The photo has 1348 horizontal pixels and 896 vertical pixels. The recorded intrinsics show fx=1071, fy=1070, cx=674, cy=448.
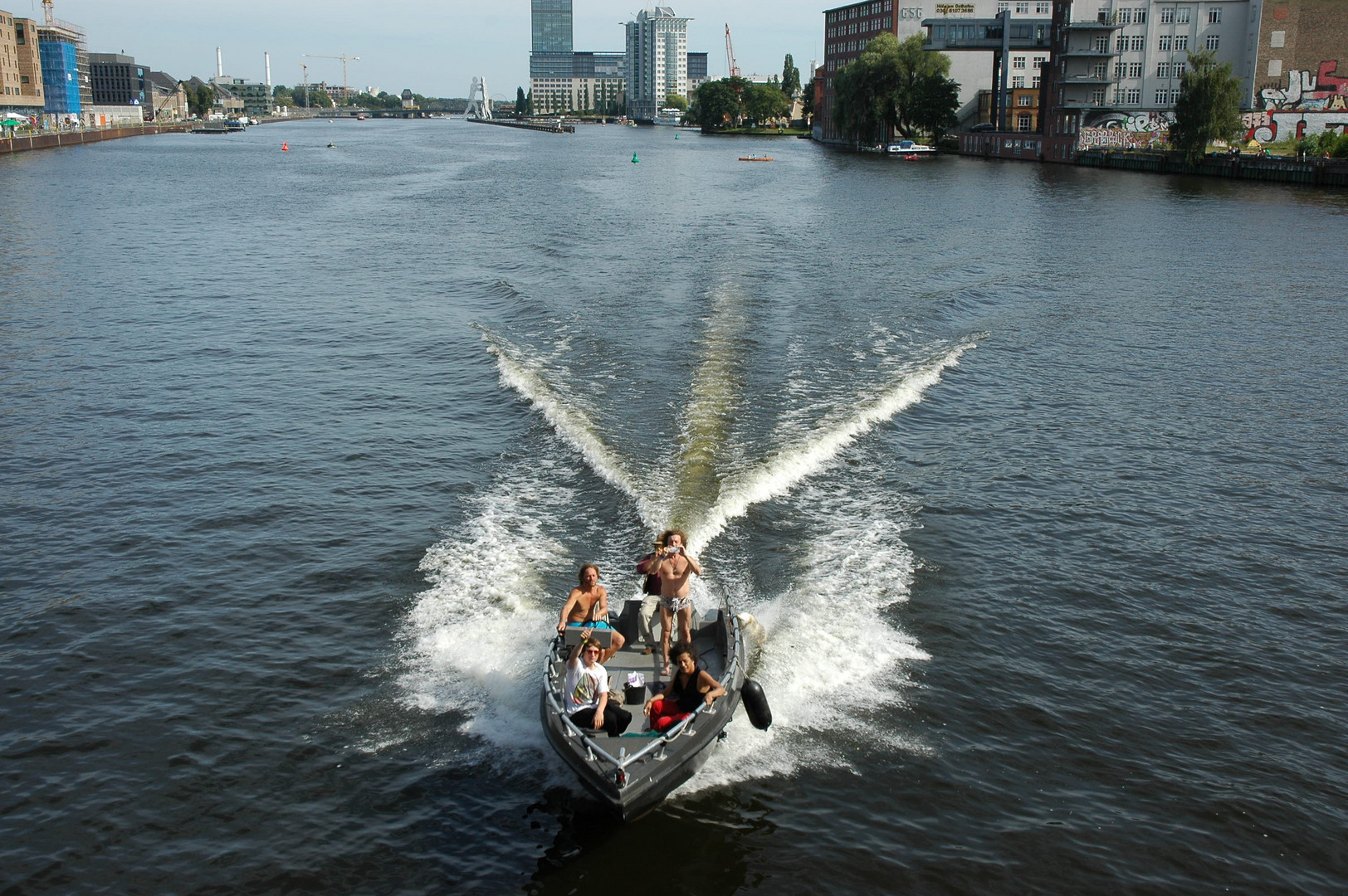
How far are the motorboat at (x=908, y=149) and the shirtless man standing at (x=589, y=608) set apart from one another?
15004 cm

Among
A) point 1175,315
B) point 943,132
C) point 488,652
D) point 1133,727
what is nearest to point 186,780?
point 488,652

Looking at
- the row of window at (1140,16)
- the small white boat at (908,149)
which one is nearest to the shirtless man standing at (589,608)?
the row of window at (1140,16)

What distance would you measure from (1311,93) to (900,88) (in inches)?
2152

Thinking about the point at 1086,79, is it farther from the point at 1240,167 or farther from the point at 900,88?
the point at 1240,167

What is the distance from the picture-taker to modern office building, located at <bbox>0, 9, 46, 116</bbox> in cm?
16212

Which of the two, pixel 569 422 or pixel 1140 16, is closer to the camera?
pixel 569 422

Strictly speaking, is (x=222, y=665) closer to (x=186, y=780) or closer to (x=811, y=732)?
(x=186, y=780)

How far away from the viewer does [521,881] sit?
42.6ft

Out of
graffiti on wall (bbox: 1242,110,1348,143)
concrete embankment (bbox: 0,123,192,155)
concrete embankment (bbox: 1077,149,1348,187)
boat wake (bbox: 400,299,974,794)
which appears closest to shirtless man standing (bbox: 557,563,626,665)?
boat wake (bbox: 400,299,974,794)

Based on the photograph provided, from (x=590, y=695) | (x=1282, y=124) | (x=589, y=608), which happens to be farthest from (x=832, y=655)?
(x=1282, y=124)

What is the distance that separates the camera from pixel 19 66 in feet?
562

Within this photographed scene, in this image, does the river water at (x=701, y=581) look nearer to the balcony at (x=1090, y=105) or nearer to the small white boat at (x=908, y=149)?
the balcony at (x=1090, y=105)

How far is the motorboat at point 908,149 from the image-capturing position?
158m

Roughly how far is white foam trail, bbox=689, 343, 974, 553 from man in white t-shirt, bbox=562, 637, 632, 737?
661 cm
